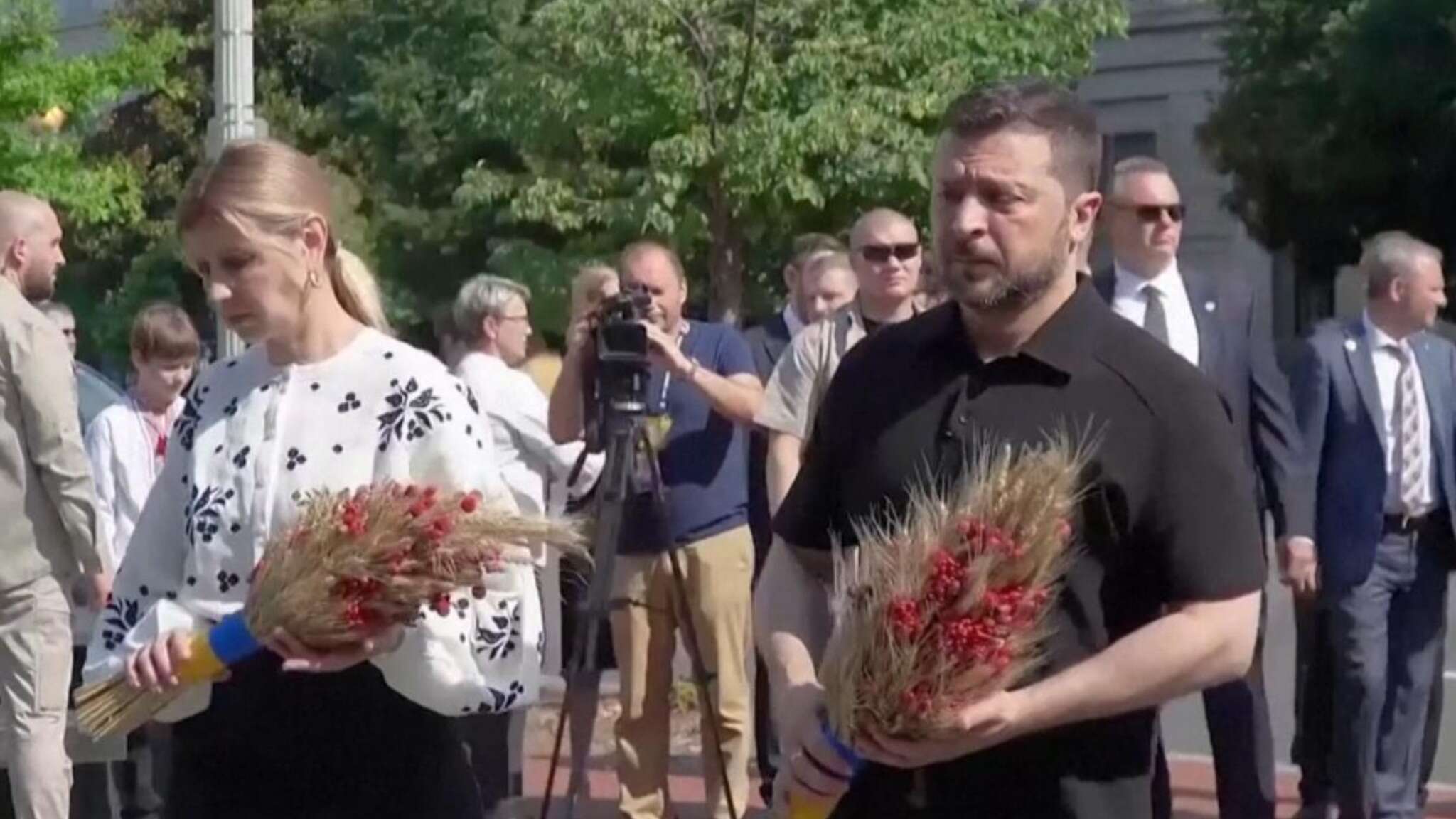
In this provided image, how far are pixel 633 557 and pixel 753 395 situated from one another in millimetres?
750

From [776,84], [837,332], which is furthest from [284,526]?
[776,84]

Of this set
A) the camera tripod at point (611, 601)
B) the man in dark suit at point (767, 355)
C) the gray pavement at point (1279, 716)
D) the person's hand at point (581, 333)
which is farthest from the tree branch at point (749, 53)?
the person's hand at point (581, 333)

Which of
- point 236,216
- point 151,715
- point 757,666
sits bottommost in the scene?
point 757,666

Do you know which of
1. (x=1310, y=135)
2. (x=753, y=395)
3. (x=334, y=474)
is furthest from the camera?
(x=1310, y=135)

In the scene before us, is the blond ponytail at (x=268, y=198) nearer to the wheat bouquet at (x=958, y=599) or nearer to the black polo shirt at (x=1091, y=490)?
the black polo shirt at (x=1091, y=490)

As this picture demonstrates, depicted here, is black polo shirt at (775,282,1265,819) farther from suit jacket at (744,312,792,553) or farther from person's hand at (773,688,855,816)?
suit jacket at (744,312,792,553)

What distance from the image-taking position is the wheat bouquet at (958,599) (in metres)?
3.23

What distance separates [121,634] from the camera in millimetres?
4363

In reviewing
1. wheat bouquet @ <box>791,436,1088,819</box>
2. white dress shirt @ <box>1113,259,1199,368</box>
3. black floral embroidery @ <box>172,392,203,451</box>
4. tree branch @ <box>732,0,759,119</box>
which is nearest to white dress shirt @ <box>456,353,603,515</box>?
white dress shirt @ <box>1113,259,1199,368</box>

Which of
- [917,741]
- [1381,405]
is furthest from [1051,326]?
[1381,405]

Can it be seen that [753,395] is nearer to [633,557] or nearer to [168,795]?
[633,557]

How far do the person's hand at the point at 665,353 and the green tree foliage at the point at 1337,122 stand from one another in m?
26.3

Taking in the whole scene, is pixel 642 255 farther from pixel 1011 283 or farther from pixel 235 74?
pixel 235 74

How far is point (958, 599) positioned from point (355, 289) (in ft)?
5.15
